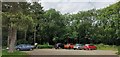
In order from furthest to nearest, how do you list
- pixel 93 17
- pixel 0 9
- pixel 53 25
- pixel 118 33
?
pixel 93 17 < pixel 53 25 < pixel 118 33 < pixel 0 9

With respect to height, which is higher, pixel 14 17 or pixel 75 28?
pixel 14 17

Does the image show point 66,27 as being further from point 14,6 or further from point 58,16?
point 14,6

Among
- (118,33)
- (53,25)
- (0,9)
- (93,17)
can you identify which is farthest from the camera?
(93,17)

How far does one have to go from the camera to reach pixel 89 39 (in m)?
67.4

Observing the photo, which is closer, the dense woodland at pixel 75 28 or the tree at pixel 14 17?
the tree at pixel 14 17

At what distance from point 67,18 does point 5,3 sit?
4401cm

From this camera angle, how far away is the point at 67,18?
7250 centimetres

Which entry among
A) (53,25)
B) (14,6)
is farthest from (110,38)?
(14,6)

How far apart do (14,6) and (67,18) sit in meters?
44.3

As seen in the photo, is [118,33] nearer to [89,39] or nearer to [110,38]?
[110,38]

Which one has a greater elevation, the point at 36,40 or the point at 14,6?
the point at 14,6

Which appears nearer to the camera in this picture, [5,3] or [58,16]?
[5,3]

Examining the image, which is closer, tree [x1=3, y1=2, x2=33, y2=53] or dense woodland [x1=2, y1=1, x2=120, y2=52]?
tree [x1=3, y1=2, x2=33, y2=53]

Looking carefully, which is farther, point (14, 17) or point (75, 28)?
point (75, 28)
